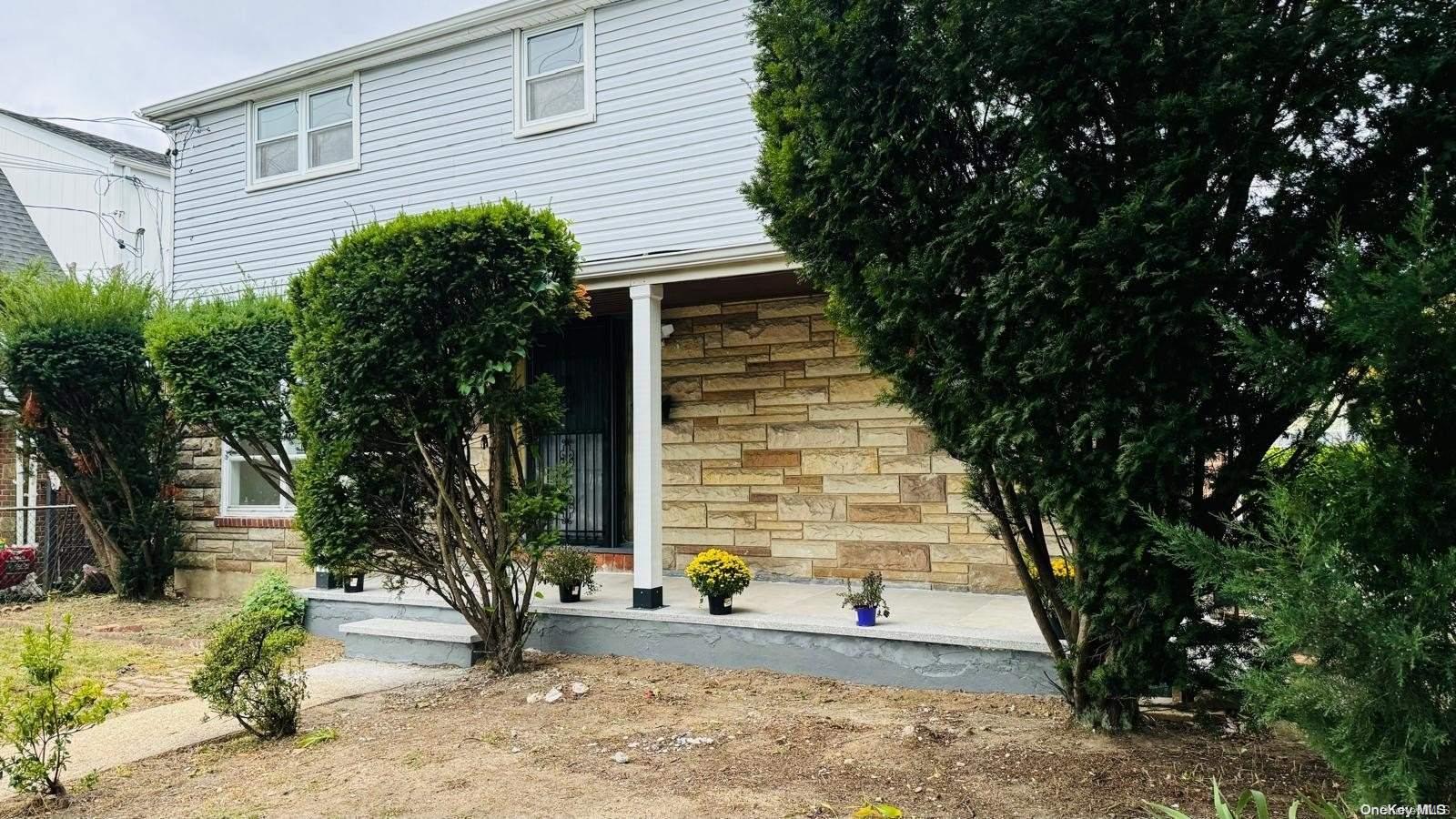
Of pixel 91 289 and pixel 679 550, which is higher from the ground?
pixel 91 289

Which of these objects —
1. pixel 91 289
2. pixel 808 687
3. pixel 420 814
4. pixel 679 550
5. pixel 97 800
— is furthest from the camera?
pixel 91 289

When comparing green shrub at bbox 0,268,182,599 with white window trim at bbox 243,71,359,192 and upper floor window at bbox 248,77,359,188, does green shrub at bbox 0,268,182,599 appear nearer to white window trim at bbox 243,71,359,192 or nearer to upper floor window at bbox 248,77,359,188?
white window trim at bbox 243,71,359,192

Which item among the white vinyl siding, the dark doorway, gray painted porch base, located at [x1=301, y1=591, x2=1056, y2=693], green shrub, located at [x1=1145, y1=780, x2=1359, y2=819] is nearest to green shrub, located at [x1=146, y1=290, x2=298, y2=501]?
the white vinyl siding

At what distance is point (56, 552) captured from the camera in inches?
428

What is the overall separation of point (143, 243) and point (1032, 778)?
51.3ft

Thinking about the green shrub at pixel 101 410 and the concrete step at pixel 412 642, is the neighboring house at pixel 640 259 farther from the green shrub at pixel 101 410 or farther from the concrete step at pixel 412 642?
the concrete step at pixel 412 642

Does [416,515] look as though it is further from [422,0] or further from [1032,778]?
[422,0]

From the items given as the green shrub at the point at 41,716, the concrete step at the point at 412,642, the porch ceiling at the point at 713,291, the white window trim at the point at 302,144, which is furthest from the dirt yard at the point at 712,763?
the white window trim at the point at 302,144

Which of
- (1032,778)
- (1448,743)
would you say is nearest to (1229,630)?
A: (1032,778)

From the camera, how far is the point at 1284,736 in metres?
4.35

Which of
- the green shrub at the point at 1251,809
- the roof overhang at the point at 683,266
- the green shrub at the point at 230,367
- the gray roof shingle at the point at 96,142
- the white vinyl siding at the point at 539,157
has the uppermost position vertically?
the gray roof shingle at the point at 96,142

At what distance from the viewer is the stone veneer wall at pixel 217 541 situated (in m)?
10.1

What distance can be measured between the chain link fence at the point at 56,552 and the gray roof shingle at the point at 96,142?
21.0ft

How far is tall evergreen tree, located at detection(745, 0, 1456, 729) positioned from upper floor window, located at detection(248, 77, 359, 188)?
6.91 meters
